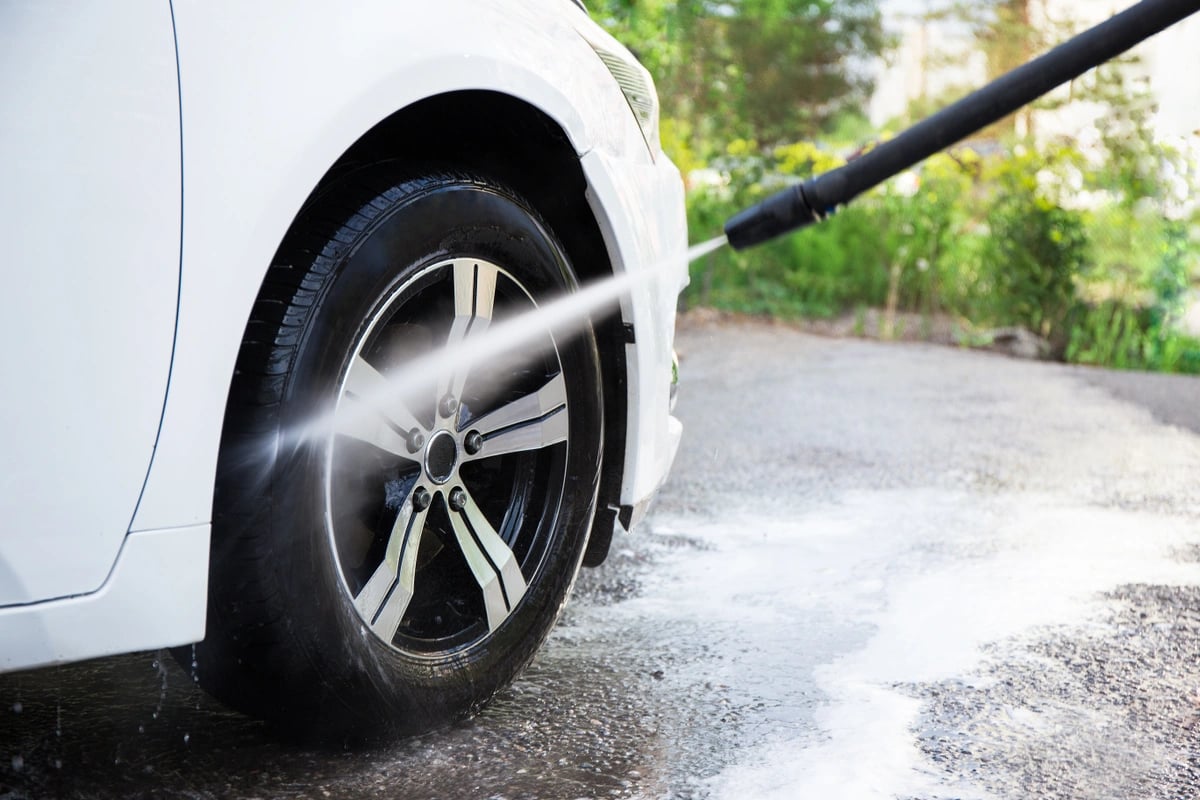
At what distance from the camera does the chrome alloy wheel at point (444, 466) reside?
218 cm

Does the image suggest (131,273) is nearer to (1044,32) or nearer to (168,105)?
(168,105)

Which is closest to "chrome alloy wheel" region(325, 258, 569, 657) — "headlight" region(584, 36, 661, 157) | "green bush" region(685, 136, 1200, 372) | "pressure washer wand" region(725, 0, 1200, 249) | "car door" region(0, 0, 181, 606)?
"car door" region(0, 0, 181, 606)

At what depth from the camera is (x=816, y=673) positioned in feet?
9.32

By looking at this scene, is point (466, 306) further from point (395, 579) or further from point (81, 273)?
point (81, 273)

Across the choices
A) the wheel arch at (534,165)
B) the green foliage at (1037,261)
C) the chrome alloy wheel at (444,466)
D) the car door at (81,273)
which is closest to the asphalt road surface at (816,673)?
the chrome alloy wheel at (444,466)

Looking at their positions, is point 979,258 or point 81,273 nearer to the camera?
point 81,273

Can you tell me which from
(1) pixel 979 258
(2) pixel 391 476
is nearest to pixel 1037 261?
(1) pixel 979 258

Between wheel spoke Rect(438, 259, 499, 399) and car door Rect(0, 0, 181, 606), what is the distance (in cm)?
66

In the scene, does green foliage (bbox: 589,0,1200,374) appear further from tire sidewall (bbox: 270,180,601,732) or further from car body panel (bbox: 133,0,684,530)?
car body panel (bbox: 133,0,684,530)

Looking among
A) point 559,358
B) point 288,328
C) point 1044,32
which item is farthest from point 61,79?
point 1044,32

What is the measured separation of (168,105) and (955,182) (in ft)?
31.2

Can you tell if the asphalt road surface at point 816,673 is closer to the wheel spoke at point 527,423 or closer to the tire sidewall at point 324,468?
the tire sidewall at point 324,468

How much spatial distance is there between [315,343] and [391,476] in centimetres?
38

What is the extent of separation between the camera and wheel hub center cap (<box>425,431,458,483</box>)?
2295 mm
